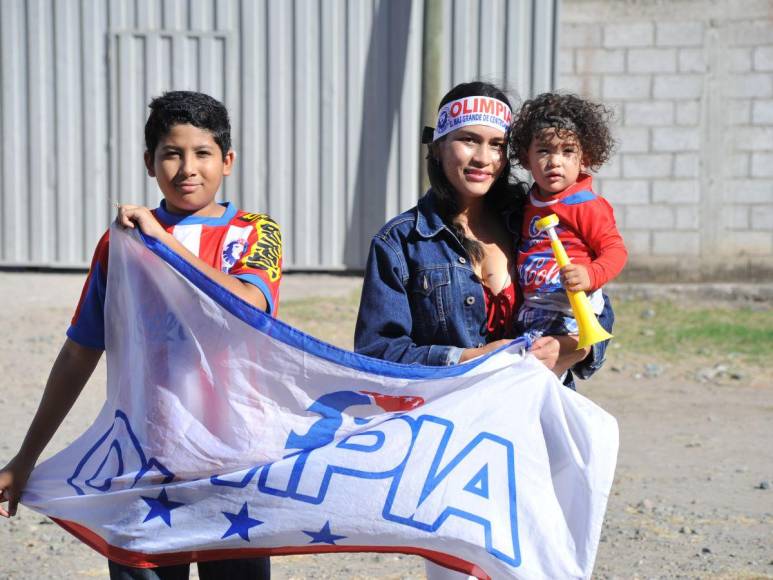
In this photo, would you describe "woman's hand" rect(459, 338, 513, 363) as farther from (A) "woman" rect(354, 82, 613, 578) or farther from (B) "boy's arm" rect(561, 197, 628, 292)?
(B) "boy's arm" rect(561, 197, 628, 292)

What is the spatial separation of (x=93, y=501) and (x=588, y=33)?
8.81 metres

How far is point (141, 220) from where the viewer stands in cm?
281

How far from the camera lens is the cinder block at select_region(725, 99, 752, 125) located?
10.9 m

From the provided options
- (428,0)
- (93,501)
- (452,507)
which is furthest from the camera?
(428,0)

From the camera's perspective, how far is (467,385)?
2816 millimetres

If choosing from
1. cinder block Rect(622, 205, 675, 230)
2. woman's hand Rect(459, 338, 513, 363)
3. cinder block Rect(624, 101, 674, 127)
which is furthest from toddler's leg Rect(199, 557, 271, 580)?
cinder block Rect(624, 101, 674, 127)

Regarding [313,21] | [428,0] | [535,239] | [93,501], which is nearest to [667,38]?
[428,0]

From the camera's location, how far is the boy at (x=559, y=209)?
3.00m

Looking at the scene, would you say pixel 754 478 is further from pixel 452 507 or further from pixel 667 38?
pixel 667 38

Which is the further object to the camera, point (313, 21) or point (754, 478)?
point (313, 21)

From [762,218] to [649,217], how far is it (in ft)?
3.53

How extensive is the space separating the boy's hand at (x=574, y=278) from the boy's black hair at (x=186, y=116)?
94 centimetres

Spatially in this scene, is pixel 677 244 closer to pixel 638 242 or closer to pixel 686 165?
pixel 638 242

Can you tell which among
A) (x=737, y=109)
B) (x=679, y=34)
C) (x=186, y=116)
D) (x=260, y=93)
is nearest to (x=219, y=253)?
(x=186, y=116)
